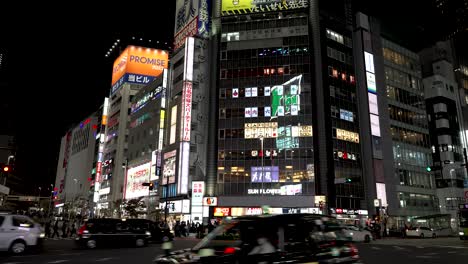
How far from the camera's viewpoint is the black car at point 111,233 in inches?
834

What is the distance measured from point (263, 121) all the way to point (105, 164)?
54.5m

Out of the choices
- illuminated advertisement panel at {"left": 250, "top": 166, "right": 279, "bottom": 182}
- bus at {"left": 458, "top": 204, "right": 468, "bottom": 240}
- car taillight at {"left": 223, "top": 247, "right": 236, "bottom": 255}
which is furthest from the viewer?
illuminated advertisement panel at {"left": 250, "top": 166, "right": 279, "bottom": 182}

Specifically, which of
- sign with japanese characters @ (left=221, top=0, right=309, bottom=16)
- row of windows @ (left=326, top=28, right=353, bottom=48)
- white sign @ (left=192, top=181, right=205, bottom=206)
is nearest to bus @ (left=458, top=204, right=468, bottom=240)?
white sign @ (left=192, top=181, right=205, bottom=206)

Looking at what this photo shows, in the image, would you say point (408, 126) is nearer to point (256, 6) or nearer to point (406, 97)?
point (406, 97)

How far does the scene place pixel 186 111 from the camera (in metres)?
59.1

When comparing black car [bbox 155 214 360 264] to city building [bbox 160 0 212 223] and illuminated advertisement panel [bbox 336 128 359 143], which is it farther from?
illuminated advertisement panel [bbox 336 128 359 143]

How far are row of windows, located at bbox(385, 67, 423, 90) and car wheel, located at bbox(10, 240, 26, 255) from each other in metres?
66.1

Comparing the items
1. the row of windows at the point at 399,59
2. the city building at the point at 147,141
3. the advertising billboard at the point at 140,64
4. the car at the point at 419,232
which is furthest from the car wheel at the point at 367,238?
the advertising billboard at the point at 140,64

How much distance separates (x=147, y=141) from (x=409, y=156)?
2031 inches

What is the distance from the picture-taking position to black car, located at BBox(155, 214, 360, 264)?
22.5ft

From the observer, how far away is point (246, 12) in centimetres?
6444

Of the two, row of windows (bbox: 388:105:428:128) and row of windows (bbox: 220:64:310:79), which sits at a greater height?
row of windows (bbox: 220:64:310:79)

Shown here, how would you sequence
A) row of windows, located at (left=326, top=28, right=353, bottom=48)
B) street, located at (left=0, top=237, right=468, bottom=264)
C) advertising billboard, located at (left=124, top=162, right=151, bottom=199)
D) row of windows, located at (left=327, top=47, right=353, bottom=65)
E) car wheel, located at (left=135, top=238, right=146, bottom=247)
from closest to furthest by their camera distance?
street, located at (left=0, top=237, right=468, bottom=264) < car wheel, located at (left=135, top=238, right=146, bottom=247) < row of windows, located at (left=327, top=47, right=353, bottom=65) < row of windows, located at (left=326, top=28, right=353, bottom=48) < advertising billboard, located at (left=124, top=162, right=151, bottom=199)

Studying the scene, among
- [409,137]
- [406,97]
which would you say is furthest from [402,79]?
[409,137]
